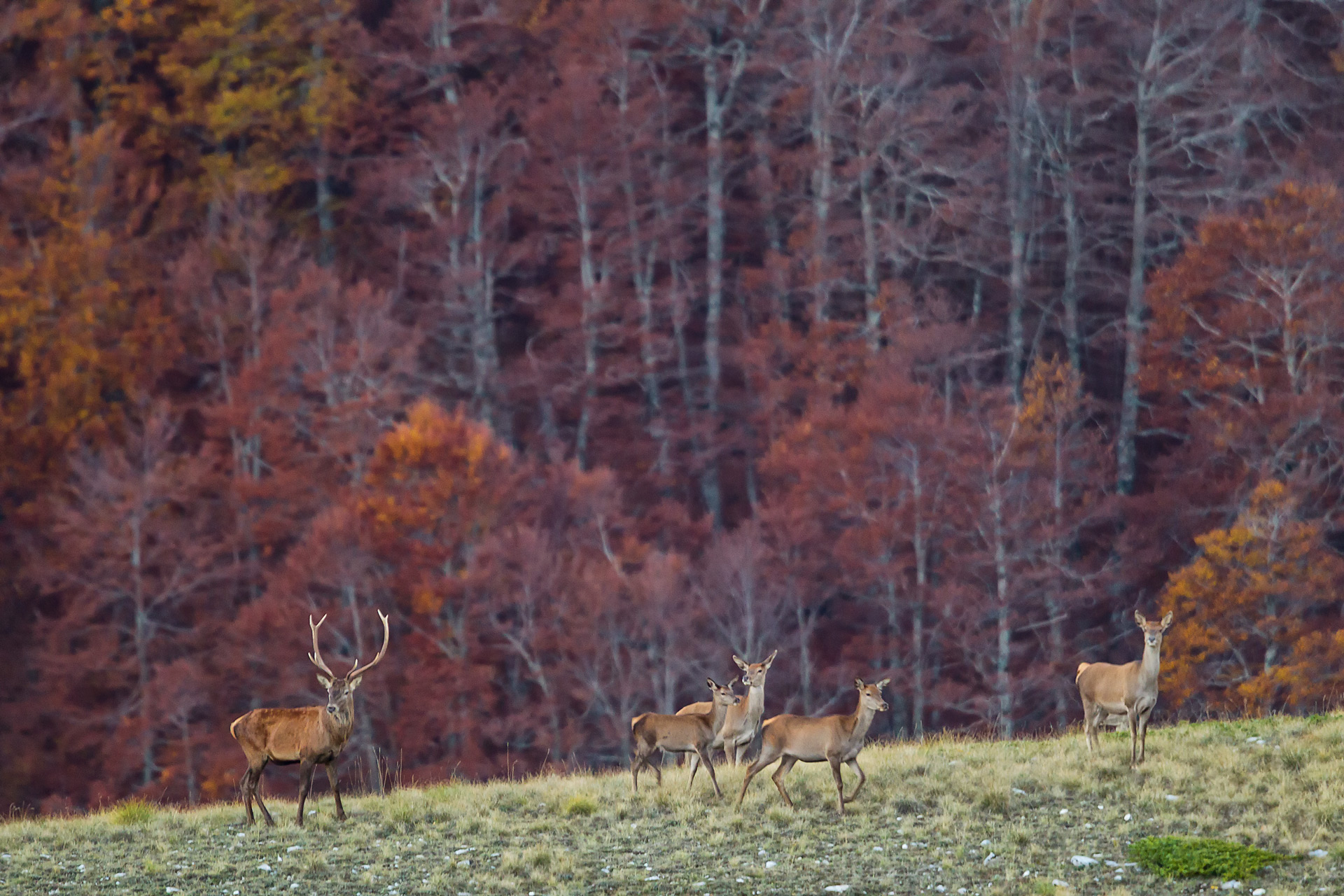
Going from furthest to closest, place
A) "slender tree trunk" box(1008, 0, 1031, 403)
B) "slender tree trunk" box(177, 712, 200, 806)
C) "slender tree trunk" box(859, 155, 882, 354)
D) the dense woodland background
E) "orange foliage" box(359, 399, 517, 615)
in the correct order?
"slender tree trunk" box(859, 155, 882, 354)
"slender tree trunk" box(1008, 0, 1031, 403)
"orange foliage" box(359, 399, 517, 615)
the dense woodland background
"slender tree trunk" box(177, 712, 200, 806)

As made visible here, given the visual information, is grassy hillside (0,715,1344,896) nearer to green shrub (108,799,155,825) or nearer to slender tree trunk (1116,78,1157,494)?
green shrub (108,799,155,825)

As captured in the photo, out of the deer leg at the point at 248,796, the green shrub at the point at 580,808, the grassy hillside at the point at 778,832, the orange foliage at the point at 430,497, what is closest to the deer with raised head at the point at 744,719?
the grassy hillside at the point at 778,832

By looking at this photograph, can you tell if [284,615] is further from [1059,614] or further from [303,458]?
[1059,614]

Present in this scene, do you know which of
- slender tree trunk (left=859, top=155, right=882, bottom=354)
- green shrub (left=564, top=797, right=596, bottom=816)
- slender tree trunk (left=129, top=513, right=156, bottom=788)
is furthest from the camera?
slender tree trunk (left=859, top=155, right=882, bottom=354)

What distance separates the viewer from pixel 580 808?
53.7 feet

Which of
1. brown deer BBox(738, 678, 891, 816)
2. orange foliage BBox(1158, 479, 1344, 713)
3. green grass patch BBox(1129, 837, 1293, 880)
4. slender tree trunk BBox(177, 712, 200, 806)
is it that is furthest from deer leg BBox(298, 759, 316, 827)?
slender tree trunk BBox(177, 712, 200, 806)

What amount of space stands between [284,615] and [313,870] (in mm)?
37992

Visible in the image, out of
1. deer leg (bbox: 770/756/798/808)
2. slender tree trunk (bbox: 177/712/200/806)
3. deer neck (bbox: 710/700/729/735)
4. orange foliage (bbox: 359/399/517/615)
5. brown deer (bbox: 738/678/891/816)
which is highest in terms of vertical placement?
orange foliage (bbox: 359/399/517/615)

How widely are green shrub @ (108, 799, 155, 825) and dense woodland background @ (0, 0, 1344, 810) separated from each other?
27.0 metres

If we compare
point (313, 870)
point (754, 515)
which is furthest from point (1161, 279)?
point (313, 870)

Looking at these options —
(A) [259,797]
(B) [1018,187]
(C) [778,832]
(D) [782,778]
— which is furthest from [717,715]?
(B) [1018,187]

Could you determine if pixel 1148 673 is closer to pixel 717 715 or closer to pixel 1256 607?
pixel 717 715

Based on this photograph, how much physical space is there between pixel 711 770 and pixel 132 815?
5.06 meters

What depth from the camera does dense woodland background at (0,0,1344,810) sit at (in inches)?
1959
